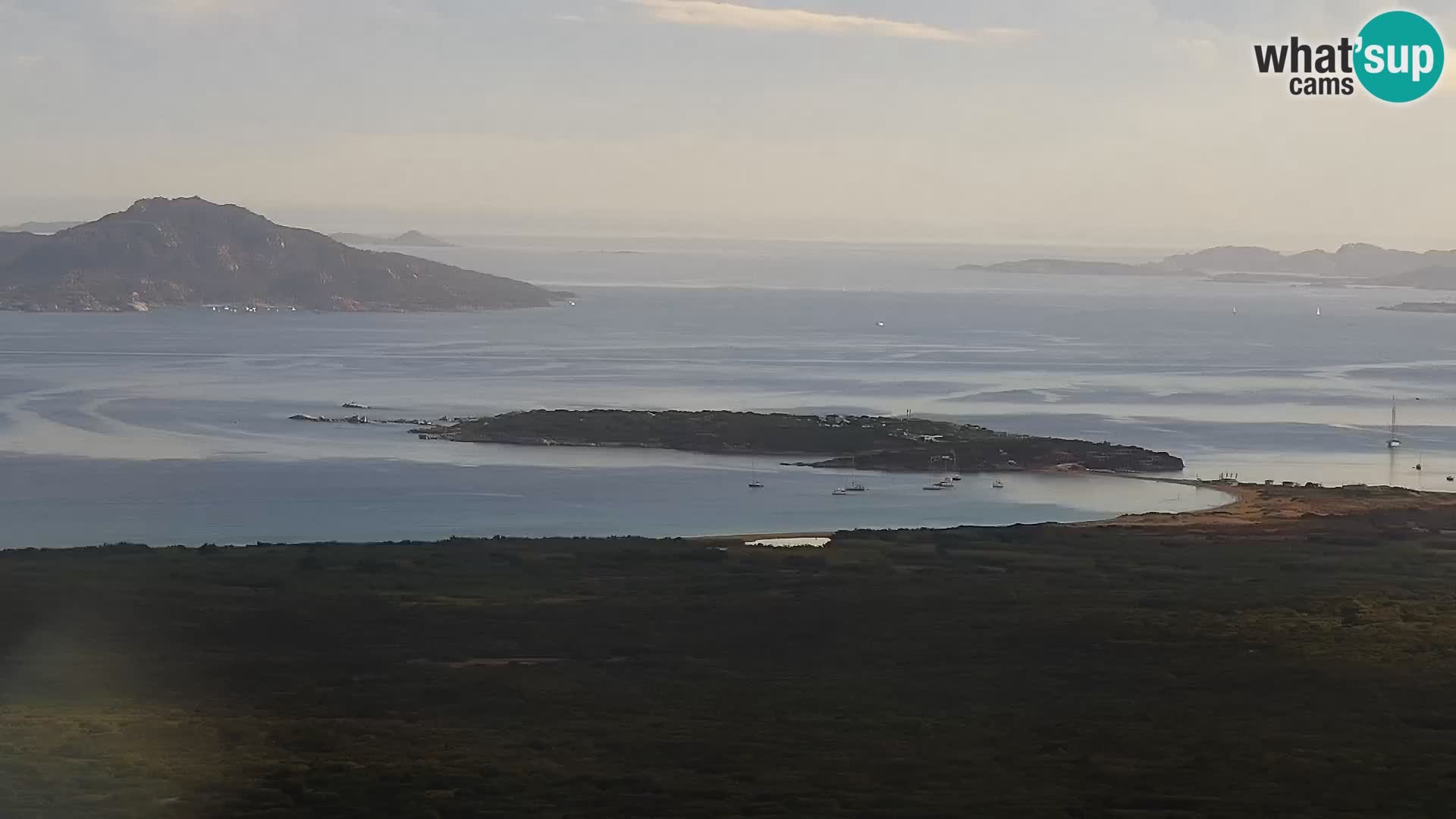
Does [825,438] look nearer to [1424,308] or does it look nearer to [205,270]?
[205,270]

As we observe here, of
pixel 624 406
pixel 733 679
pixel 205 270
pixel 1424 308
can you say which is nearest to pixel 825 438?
pixel 624 406

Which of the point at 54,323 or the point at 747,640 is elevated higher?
the point at 54,323

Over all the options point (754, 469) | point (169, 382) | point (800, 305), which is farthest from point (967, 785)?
point (800, 305)

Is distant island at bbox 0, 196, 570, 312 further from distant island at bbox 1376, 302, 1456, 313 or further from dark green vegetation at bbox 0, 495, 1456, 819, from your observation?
dark green vegetation at bbox 0, 495, 1456, 819

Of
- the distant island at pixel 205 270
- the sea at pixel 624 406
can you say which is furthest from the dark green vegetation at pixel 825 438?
the distant island at pixel 205 270

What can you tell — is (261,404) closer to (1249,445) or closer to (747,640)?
(1249,445)
